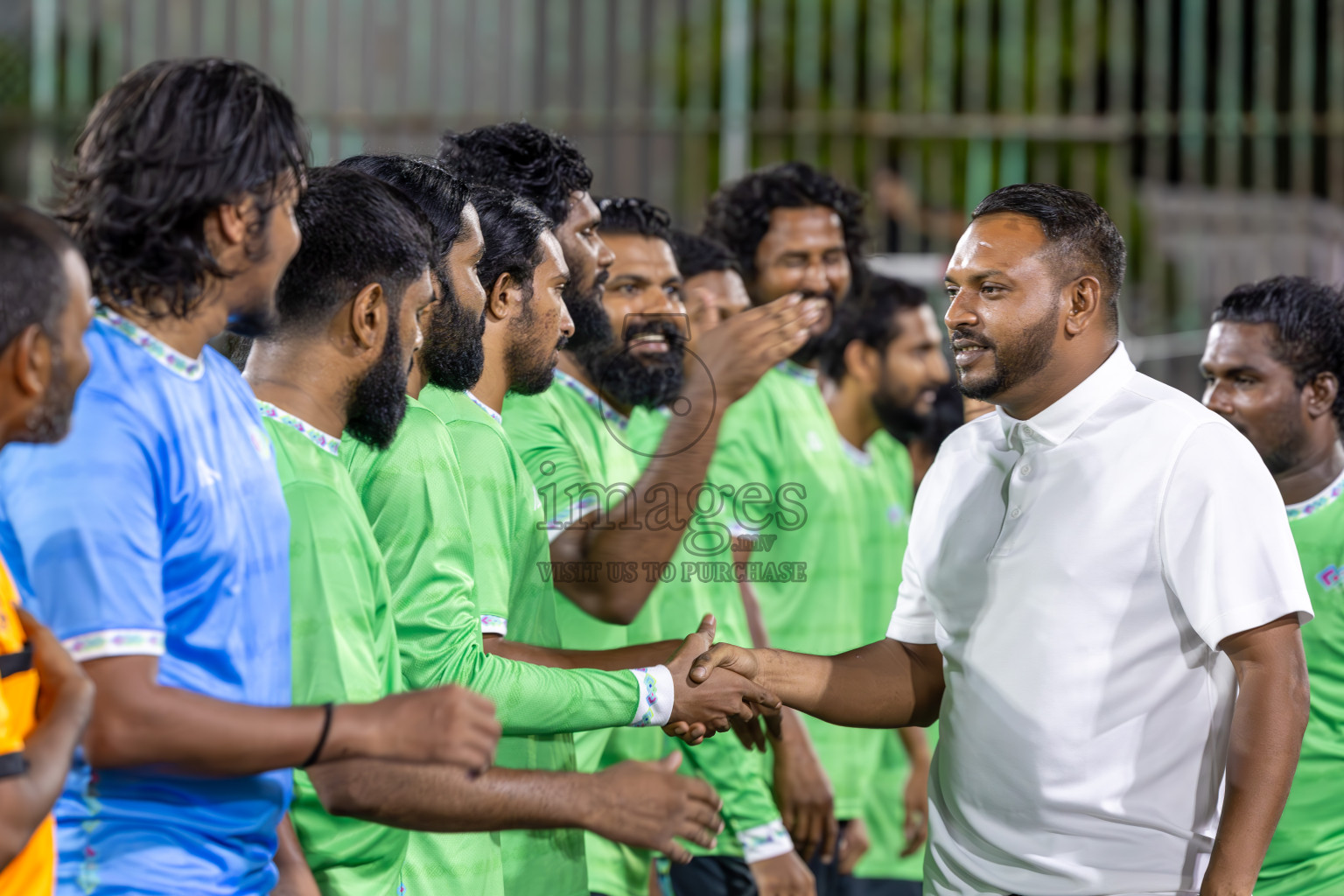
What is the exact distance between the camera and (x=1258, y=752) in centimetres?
220

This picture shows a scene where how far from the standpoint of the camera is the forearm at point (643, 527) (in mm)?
3051

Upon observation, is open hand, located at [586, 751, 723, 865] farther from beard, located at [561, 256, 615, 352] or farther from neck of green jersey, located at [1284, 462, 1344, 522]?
neck of green jersey, located at [1284, 462, 1344, 522]

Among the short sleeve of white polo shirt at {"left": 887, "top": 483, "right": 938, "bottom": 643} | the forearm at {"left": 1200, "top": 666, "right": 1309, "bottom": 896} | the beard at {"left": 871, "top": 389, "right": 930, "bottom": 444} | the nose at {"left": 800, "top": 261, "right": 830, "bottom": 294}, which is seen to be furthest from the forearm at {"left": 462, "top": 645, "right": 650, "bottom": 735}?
the beard at {"left": 871, "top": 389, "right": 930, "bottom": 444}

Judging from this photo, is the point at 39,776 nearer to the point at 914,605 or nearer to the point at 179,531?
the point at 179,531

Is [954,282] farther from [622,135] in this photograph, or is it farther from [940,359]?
[622,135]

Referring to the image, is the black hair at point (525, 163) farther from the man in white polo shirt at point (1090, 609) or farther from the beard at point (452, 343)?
the man in white polo shirt at point (1090, 609)

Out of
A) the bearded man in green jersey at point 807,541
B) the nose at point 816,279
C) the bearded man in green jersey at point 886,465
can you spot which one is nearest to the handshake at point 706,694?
the bearded man in green jersey at point 807,541

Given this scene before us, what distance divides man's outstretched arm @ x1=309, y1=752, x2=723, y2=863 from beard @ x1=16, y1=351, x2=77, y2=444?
671 millimetres

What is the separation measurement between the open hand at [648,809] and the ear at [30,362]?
0.94 meters

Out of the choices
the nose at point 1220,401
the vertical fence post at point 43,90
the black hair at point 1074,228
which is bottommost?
the nose at point 1220,401

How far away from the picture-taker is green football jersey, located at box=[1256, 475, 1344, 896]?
116 inches

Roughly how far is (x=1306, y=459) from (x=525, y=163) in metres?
1.87

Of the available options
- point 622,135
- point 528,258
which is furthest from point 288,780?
point 622,135

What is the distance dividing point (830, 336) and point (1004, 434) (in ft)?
7.45
